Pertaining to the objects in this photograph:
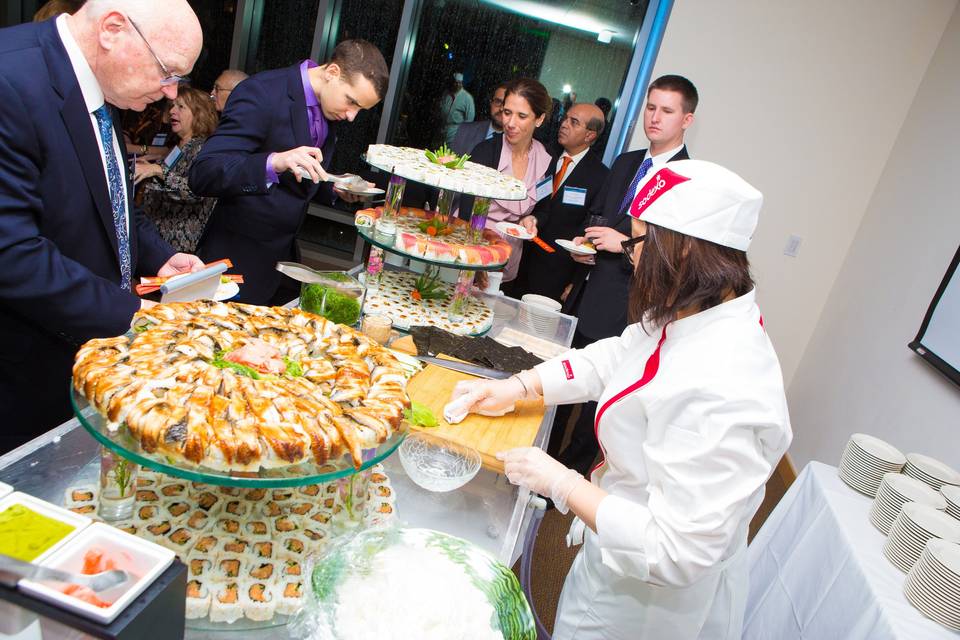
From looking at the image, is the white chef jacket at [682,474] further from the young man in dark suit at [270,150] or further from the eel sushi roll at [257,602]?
the young man in dark suit at [270,150]

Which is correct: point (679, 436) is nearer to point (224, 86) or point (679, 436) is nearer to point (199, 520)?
point (199, 520)

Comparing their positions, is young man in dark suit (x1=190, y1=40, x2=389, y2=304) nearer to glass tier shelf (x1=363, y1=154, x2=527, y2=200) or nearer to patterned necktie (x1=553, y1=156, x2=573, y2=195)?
glass tier shelf (x1=363, y1=154, x2=527, y2=200)

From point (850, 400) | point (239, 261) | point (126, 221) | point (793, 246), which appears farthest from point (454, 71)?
point (126, 221)

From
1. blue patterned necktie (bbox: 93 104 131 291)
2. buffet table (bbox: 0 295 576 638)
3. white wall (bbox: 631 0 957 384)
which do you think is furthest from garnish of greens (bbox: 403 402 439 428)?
white wall (bbox: 631 0 957 384)

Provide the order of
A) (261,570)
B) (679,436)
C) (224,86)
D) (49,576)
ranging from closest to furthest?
1. (49,576)
2. (261,570)
3. (679,436)
4. (224,86)

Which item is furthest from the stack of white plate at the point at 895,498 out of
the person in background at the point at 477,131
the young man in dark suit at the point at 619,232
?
the person in background at the point at 477,131

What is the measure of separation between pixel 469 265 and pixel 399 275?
0.62 m

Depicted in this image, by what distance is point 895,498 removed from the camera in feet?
7.55

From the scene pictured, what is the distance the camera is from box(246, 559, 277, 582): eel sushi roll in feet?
3.34

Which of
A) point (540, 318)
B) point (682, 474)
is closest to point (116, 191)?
point (682, 474)

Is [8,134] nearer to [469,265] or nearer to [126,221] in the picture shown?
[126,221]

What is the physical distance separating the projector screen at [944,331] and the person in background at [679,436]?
213 centimetres

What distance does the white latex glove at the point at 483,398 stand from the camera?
64.7 inches

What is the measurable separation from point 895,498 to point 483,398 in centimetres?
167
